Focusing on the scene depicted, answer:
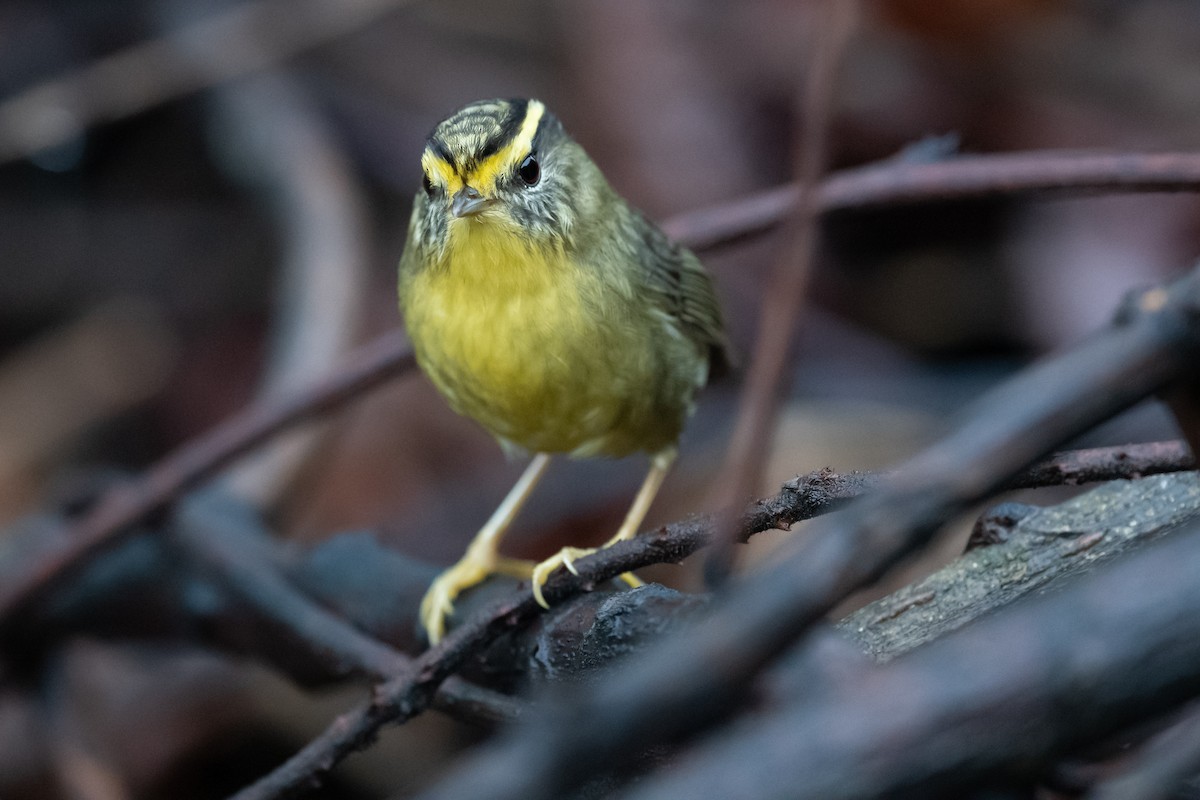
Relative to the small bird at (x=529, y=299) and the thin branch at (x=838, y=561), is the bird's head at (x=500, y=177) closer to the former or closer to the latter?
the small bird at (x=529, y=299)

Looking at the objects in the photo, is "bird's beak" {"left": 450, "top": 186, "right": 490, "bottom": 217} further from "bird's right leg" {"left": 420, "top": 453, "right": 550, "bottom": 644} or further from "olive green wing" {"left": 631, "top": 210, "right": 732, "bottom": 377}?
"bird's right leg" {"left": 420, "top": 453, "right": 550, "bottom": 644}

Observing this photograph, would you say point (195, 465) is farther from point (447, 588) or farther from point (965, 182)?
point (965, 182)

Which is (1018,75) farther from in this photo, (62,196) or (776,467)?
(62,196)

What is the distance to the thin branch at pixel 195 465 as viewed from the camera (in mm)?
2938

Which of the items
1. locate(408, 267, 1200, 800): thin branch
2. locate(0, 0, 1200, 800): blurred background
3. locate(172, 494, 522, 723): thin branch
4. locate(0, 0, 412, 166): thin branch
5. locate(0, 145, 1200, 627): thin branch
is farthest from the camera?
locate(0, 0, 412, 166): thin branch

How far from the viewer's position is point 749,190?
17.1 feet

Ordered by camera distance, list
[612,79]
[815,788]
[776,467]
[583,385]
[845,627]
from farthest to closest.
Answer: [612,79], [776,467], [583,385], [845,627], [815,788]

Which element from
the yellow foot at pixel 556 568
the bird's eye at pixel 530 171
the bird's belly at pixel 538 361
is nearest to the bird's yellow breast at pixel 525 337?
the bird's belly at pixel 538 361

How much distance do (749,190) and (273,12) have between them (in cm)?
243

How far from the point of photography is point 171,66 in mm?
5496

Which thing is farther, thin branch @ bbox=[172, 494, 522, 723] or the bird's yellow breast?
the bird's yellow breast

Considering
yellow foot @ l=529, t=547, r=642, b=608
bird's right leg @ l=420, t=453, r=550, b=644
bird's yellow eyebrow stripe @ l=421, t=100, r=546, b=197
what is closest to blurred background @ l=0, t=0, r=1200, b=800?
bird's right leg @ l=420, t=453, r=550, b=644

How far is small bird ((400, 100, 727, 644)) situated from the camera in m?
2.43

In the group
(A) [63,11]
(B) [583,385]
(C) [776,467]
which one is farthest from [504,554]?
(A) [63,11]
